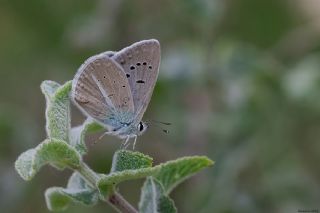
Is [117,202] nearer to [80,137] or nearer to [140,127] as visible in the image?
[80,137]

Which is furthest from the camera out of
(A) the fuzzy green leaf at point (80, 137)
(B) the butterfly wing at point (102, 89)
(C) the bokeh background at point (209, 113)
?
(C) the bokeh background at point (209, 113)

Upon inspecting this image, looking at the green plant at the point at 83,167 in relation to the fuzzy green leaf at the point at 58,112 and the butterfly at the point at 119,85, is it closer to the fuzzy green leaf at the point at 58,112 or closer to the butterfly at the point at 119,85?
the fuzzy green leaf at the point at 58,112

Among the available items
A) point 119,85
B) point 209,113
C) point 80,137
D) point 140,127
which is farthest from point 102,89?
point 209,113

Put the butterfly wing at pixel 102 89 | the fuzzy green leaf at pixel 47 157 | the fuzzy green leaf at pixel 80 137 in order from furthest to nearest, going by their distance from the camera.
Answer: the butterfly wing at pixel 102 89
the fuzzy green leaf at pixel 80 137
the fuzzy green leaf at pixel 47 157

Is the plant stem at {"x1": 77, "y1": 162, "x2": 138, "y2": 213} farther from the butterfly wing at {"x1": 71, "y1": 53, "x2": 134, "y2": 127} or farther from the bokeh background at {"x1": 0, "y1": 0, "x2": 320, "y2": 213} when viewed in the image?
the bokeh background at {"x1": 0, "y1": 0, "x2": 320, "y2": 213}

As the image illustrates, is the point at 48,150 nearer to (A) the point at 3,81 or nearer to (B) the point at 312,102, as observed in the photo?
(B) the point at 312,102

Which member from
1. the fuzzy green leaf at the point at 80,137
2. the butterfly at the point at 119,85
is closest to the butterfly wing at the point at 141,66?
the butterfly at the point at 119,85
